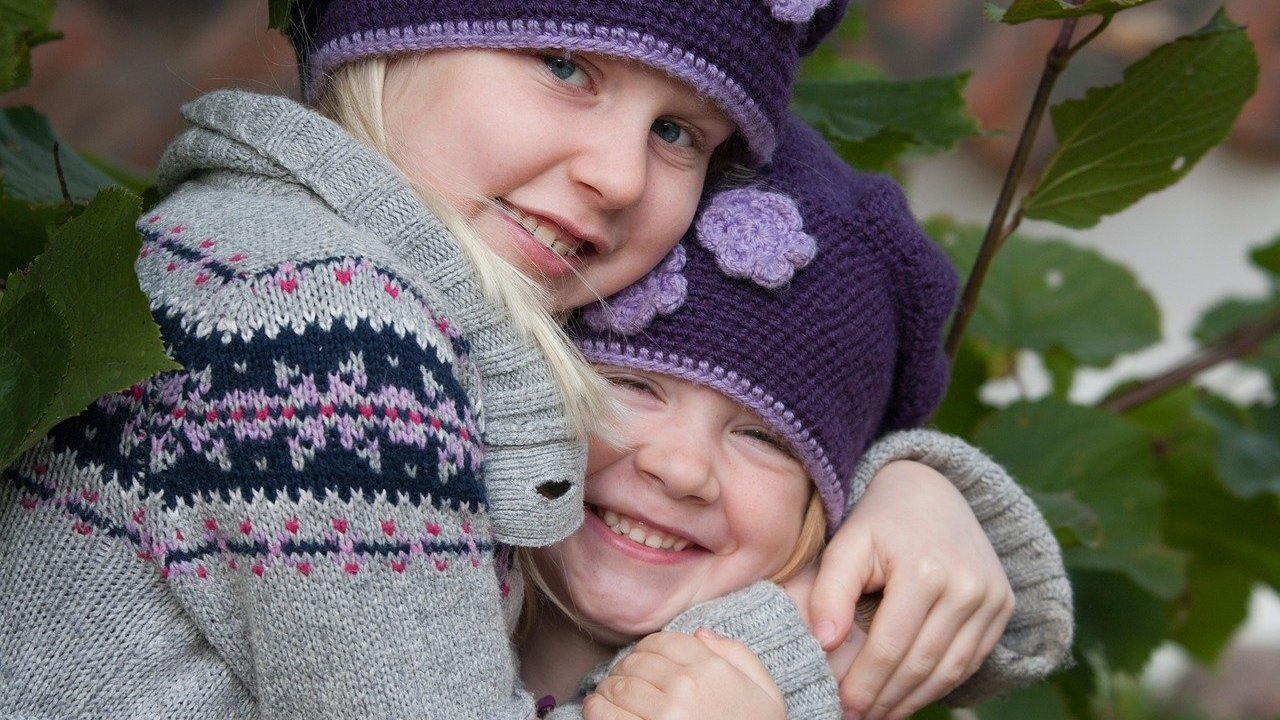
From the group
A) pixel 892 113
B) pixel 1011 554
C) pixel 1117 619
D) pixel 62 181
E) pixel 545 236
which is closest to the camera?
pixel 545 236

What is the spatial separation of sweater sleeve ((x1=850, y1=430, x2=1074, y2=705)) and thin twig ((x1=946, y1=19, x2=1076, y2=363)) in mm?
155

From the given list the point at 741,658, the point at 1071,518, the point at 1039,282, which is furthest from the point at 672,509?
the point at 1039,282

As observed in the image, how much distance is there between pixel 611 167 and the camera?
1081mm

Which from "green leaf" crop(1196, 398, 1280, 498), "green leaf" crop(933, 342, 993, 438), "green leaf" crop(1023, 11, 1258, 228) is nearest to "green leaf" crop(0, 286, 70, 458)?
"green leaf" crop(1023, 11, 1258, 228)

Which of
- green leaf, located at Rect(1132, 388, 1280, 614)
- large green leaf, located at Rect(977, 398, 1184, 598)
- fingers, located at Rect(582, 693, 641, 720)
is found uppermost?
fingers, located at Rect(582, 693, 641, 720)

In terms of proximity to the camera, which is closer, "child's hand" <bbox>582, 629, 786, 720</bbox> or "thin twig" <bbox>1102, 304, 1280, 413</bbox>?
"child's hand" <bbox>582, 629, 786, 720</bbox>

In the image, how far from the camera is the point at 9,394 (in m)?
0.88

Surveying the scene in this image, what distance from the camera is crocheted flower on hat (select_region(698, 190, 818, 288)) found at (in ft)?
4.00

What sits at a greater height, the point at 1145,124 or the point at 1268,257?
the point at 1145,124

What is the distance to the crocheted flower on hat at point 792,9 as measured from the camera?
3.69ft

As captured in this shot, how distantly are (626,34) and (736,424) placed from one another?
1.23 ft

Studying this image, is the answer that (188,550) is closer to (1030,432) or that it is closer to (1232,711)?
(1030,432)

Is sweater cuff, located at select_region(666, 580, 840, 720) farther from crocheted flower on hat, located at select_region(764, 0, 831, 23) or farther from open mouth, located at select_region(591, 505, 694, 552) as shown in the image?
crocheted flower on hat, located at select_region(764, 0, 831, 23)

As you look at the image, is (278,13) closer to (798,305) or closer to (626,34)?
(626,34)
